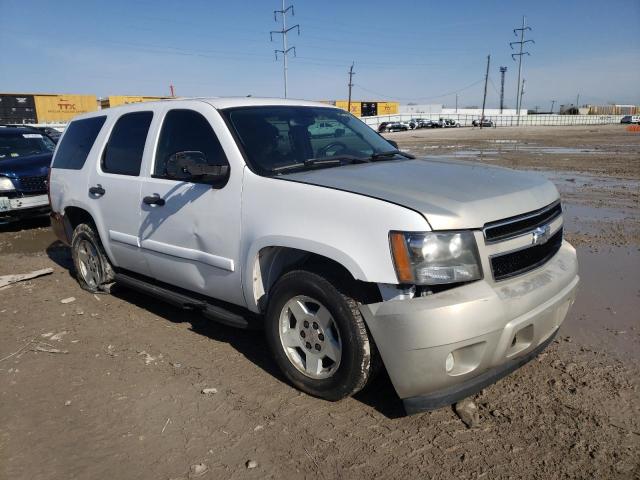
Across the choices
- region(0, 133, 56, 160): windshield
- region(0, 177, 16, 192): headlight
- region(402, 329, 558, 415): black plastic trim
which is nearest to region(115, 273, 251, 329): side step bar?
region(402, 329, 558, 415): black plastic trim

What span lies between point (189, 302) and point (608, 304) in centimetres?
365

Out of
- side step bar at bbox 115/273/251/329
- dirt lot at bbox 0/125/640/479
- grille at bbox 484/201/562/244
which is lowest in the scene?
dirt lot at bbox 0/125/640/479

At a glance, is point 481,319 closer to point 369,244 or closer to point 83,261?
point 369,244

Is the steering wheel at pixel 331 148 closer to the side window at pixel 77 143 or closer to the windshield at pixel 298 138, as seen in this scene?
the windshield at pixel 298 138

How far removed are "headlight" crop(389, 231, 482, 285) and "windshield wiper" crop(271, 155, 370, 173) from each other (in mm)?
1125

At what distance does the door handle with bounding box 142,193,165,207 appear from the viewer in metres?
3.84

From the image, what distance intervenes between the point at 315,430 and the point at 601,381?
1883 millimetres

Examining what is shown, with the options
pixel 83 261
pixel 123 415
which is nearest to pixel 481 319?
pixel 123 415

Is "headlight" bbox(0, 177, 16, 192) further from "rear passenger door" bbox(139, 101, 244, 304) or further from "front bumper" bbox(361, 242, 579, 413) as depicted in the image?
"front bumper" bbox(361, 242, 579, 413)

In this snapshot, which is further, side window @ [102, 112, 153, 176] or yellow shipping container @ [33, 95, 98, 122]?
yellow shipping container @ [33, 95, 98, 122]

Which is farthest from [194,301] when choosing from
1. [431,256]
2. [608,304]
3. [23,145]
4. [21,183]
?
[23,145]

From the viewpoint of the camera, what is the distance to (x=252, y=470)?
2.52 metres

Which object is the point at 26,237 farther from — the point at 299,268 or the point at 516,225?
the point at 516,225

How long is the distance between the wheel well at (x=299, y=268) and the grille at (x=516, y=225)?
67 cm
